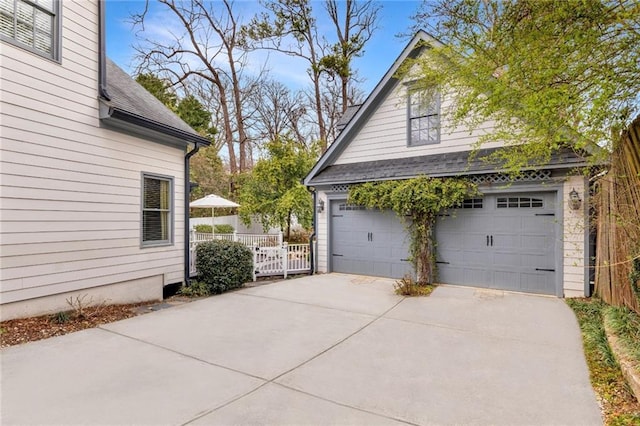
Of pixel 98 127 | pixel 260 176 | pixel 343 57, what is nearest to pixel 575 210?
pixel 98 127

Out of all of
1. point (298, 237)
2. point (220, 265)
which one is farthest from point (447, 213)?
point (298, 237)

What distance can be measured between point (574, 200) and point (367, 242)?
452 cm

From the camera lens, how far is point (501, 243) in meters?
7.34

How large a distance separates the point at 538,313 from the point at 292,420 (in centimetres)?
486

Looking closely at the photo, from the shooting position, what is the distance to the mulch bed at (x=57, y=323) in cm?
434

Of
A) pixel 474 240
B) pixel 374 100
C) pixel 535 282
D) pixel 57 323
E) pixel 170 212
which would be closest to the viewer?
pixel 57 323

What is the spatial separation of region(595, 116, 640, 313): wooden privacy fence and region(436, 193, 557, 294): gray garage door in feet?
3.37

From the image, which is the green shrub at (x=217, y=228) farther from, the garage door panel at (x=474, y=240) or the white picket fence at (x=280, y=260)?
the garage door panel at (x=474, y=240)

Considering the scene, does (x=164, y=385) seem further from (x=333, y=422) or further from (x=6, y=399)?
(x=333, y=422)

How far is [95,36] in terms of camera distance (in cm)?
587

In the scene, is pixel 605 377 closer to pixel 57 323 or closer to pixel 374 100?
pixel 57 323

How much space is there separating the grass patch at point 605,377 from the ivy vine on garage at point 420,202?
310 cm

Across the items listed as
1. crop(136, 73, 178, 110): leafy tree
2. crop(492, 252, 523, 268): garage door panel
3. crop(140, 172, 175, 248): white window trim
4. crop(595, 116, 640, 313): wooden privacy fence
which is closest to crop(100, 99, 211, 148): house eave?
crop(140, 172, 175, 248): white window trim

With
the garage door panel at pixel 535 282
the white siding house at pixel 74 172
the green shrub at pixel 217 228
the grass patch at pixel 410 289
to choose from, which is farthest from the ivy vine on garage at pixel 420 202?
the green shrub at pixel 217 228
